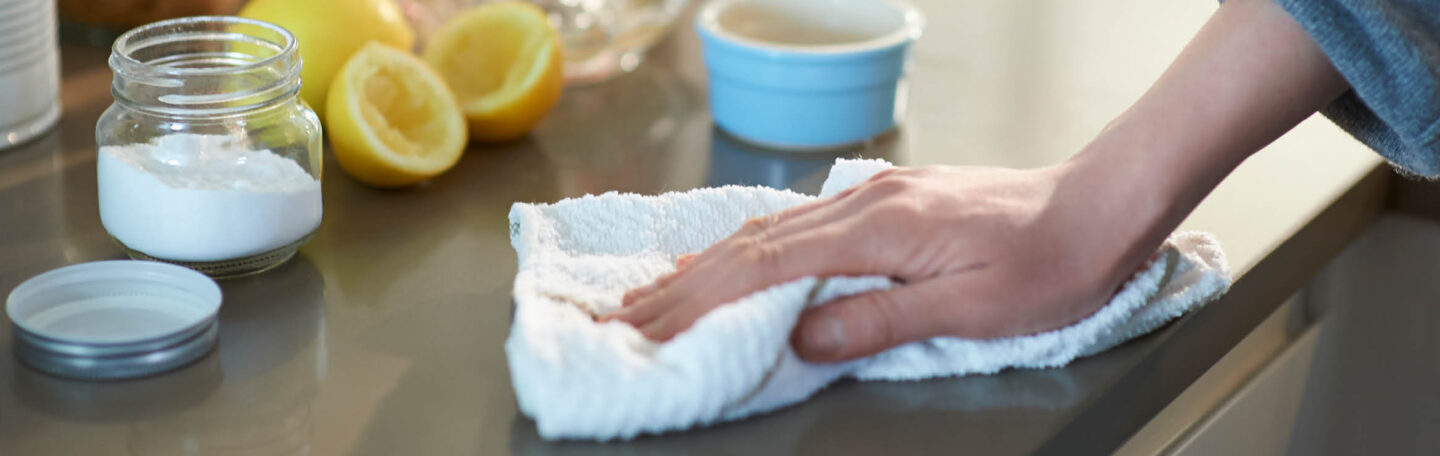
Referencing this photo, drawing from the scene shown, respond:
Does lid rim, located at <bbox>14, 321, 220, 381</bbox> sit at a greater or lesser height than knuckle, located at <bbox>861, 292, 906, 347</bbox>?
lesser

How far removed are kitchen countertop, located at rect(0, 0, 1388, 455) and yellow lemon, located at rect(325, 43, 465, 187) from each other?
28 millimetres

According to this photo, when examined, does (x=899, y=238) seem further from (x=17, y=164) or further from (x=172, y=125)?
(x=17, y=164)

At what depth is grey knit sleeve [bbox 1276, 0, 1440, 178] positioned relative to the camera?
688mm

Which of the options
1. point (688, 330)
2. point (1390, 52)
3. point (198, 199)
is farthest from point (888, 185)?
point (198, 199)

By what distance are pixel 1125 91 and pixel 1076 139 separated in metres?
0.13

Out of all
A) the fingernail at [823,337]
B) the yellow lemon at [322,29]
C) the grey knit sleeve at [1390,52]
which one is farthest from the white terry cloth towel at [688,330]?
the yellow lemon at [322,29]

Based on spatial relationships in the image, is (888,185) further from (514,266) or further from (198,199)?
(198,199)

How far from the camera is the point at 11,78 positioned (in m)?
0.96

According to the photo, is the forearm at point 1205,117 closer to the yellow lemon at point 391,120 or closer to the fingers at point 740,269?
the fingers at point 740,269

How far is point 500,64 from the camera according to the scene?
1090mm

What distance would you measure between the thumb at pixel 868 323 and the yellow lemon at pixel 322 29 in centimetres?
47

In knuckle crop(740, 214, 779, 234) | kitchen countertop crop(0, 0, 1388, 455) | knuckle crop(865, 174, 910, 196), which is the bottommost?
kitchen countertop crop(0, 0, 1388, 455)

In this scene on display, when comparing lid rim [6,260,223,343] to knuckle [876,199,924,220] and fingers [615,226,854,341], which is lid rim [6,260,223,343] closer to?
fingers [615,226,854,341]

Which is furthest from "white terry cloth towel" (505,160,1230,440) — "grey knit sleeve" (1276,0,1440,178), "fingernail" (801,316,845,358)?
"grey knit sleeve" (1276,0,1440,178)
